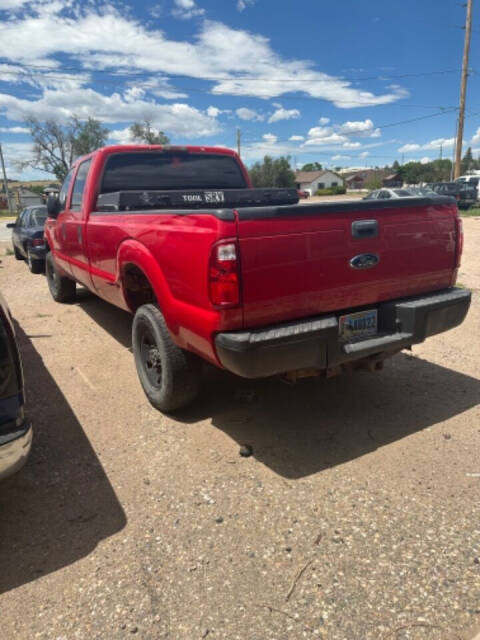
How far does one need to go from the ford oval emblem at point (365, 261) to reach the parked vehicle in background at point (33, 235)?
842cm

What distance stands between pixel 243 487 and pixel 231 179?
373 cm

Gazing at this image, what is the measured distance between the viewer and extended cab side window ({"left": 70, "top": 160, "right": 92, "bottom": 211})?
5.02 meters

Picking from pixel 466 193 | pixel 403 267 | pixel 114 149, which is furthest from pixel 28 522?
pixel 466 193

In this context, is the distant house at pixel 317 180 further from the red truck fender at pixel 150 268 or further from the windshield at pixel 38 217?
the red truck fender at pixel 150 268

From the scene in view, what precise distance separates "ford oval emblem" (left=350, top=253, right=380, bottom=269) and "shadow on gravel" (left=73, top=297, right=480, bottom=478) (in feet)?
4.01

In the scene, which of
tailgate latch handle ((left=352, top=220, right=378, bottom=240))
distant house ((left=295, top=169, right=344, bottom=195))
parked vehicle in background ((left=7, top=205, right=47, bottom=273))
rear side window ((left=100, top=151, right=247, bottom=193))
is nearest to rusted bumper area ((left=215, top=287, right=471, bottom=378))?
tailgate latch handle ((left=352, top=220, right=378, bottom=240))

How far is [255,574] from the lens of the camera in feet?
7.04

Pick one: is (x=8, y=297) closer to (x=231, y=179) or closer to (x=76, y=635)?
(x=231, y=179)

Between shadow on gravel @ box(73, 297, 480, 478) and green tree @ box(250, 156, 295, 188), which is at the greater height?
green tree @ box(250, 156, 295, 188)

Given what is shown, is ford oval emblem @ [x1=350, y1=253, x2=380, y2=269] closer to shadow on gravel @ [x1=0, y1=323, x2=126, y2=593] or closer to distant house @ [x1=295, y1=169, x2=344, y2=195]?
shadow on gravel @ [x1=0, y1=323, x2=126, y2=593]

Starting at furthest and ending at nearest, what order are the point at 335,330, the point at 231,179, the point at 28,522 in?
the point at 231,179 → the point at 335,330 → the point at 28,522

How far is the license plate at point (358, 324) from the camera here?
2.91 m

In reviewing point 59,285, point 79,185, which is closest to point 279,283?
point 79,185

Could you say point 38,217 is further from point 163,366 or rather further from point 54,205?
point 163,366
